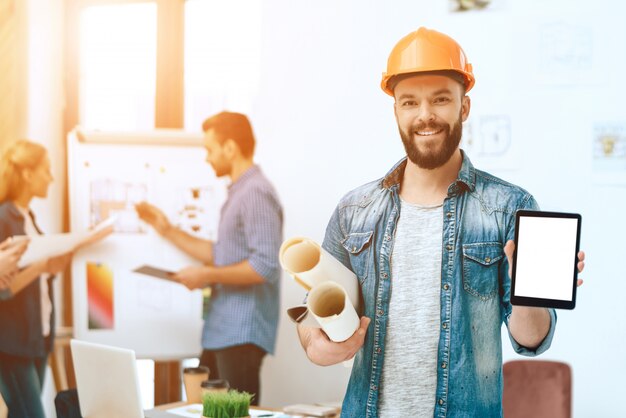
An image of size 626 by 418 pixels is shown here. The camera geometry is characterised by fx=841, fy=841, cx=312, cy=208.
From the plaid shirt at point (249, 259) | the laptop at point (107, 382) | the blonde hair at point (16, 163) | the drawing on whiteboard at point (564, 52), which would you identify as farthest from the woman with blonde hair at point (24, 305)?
the drawing on whiteboard at point (564, 52)

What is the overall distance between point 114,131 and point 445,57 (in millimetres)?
2313

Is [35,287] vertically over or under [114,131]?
under

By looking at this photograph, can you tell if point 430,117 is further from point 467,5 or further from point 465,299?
point 467,5

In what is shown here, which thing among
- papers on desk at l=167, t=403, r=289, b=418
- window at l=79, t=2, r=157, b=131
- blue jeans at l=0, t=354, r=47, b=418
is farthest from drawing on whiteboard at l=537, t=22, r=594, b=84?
blue jeans at l=0, t=354, r=47, b=418

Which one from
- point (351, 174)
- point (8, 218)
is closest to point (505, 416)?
point (351, 174)

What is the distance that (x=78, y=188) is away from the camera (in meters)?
4.20

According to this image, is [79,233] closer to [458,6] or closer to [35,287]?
[35,287]

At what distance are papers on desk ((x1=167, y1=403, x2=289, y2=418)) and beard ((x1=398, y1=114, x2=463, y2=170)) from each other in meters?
1.22

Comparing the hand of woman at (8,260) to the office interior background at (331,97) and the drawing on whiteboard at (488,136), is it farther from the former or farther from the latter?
the drawing on whiteboard at (488,136)

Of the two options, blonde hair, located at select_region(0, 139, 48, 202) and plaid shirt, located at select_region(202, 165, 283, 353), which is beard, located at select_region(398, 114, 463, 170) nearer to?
plaid shirt, located at select_region(202, 165, 283, 353)

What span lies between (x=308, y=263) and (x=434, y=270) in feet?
1.32

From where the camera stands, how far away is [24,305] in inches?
163

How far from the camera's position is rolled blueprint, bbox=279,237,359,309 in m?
2.13

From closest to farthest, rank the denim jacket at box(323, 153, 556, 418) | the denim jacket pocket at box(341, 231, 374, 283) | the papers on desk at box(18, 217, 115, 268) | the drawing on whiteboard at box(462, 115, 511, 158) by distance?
the denim jacket at box(323, 153, 556, 418), the denim jacket pocket at box(341, 231, 374, 283), the drawing on whiteboard at box(462, 115, 511, 158), the papers on desk at box(18, 217, 115, 268)
